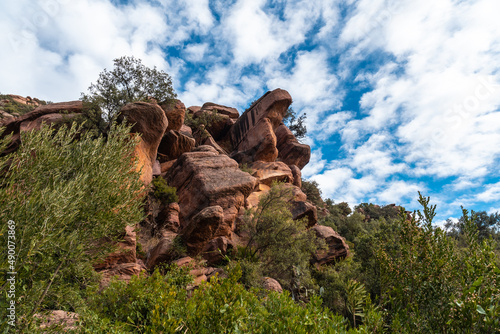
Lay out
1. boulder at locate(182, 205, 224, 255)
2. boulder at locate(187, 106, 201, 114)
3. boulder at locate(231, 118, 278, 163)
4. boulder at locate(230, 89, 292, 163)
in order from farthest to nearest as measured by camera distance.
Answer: boulder at locate(187, 106, 201, 114)
boulder at locate(230, 89, 292, 163)
boulder at locate(231, 118, 278, 163)
boulder at locate(182, 205, 224, 255)

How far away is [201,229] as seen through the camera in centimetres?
1925

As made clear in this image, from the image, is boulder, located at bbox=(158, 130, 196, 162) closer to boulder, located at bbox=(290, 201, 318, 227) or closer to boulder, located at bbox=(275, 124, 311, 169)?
boulder, located at bbox=(290, 201, 318, 227)

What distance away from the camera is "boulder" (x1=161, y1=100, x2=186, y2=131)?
3006 cm

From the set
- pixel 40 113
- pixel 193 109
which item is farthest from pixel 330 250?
pixel 193 109

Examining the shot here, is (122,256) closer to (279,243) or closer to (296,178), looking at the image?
(279,243)

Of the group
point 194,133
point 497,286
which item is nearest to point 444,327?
point 497,286

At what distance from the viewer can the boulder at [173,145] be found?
29.8 metres

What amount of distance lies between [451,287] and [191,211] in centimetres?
2153

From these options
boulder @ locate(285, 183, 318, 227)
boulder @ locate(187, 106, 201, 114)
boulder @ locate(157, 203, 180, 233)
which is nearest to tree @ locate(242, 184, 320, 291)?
boulder @ locate(285, 183, 318, 227)

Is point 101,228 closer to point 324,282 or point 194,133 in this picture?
point 324,282

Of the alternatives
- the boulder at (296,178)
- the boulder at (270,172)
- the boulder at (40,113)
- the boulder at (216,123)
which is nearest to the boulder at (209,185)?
the boulder at (270,172)

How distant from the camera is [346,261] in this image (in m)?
24.7

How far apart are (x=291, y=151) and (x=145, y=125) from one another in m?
30.2

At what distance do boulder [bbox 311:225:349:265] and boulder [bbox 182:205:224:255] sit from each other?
12714mm
